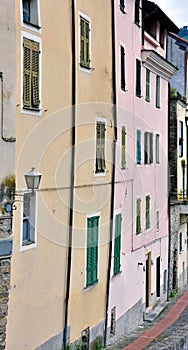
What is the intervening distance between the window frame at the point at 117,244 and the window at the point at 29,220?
628 cm

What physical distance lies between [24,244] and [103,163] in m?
5.78

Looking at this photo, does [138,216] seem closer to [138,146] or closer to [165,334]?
[138,146]

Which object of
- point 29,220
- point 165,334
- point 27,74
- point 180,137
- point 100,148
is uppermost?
point 180,137

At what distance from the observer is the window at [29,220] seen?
13.6 metres

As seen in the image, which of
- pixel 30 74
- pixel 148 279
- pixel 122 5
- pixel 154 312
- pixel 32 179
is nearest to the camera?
pixel 32 179

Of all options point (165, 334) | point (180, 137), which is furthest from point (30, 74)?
point (180, 137)

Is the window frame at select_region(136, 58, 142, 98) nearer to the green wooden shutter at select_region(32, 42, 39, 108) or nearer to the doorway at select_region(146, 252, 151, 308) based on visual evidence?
the doorway at select_region(146, 252, 151, 308)

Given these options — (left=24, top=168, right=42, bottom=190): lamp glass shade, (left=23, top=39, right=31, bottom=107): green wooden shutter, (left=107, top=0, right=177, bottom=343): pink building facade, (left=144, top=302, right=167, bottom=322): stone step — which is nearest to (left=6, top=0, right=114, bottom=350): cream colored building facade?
(left=23, top=39, right=31, bottom=107): green wooden shutter

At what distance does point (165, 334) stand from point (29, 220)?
10.3 m

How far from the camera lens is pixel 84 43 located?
54.8ft

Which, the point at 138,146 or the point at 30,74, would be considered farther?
the point at 138,146

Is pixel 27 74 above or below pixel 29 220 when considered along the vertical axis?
above

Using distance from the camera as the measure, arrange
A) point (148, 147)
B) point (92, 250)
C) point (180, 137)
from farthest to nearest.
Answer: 1. point (180, 137)
2. point (148, 147)
3. point (92, 250)

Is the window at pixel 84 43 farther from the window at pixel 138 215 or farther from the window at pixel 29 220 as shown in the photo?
the window at pixel 138 215
